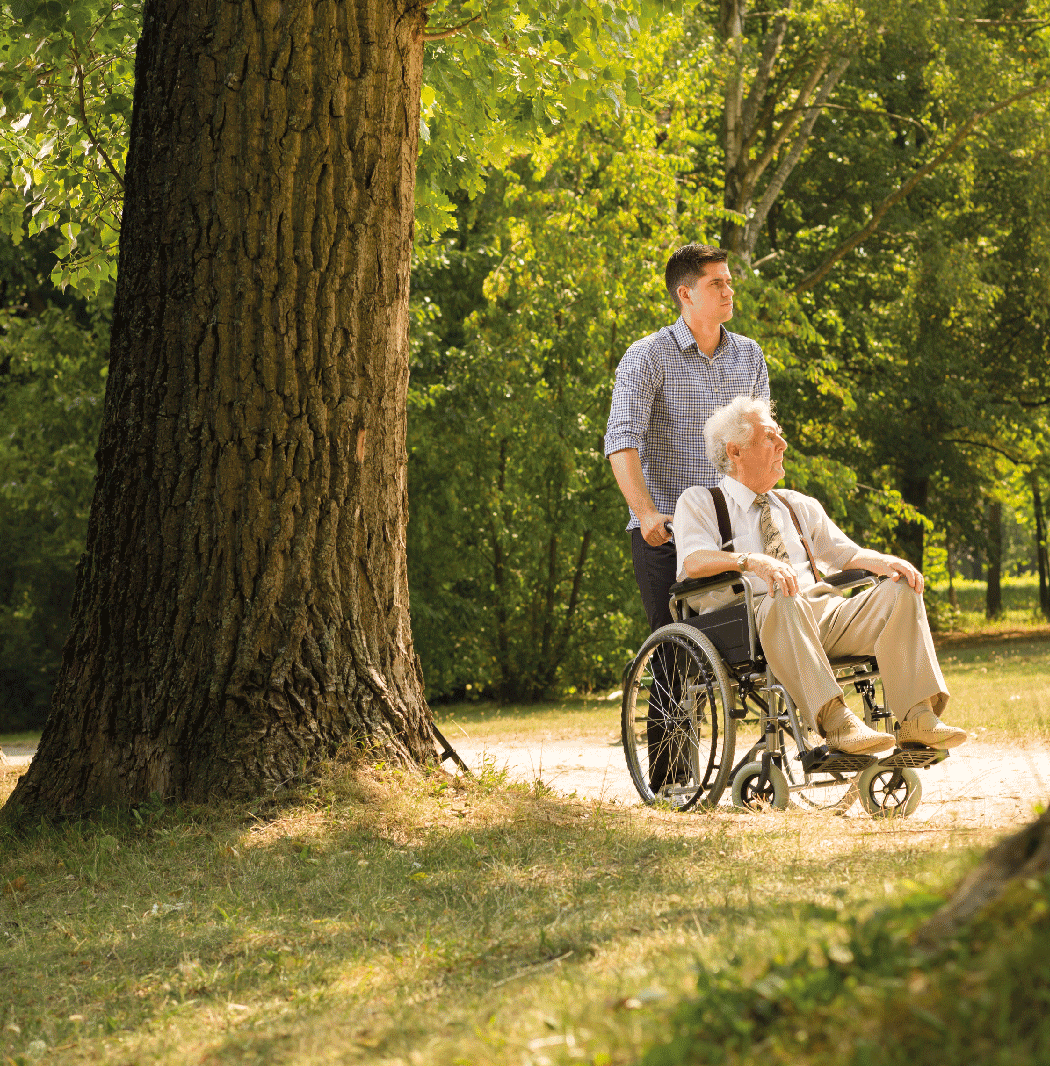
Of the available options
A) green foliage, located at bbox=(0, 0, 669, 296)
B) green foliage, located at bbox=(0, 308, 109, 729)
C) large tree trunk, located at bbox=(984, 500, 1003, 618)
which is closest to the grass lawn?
green foliage, located at bbox=(0, 0, 669, 296)

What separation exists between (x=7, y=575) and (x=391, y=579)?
542 inches

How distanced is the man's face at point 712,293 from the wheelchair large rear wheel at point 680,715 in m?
1.47

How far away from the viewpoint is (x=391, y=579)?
4.48 meters

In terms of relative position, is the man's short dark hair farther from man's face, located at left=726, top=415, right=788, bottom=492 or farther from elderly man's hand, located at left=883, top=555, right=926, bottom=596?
elderly man's hand, located at left=883, top=555, right=926, bottom=596

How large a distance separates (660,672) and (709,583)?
639mm

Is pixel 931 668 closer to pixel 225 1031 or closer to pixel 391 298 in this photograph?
pixel 391 298

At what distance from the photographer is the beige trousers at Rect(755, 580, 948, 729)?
14.0ft

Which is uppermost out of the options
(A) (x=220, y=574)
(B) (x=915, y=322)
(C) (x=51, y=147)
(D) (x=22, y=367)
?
(B) (x=915, y=322)

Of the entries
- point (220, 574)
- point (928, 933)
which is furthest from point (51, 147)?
point (928, 933)

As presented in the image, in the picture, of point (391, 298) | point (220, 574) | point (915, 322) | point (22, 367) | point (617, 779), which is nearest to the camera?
point (220, 574)

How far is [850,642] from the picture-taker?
455 centimetres

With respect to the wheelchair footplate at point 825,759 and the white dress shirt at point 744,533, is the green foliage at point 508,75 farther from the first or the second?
the wheelchair footplate at point 825,759

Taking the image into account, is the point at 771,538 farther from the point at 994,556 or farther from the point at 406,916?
the point at 994,556

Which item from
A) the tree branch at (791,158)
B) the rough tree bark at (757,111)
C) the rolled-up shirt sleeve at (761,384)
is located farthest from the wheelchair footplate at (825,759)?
the tree branch at (791,158)
